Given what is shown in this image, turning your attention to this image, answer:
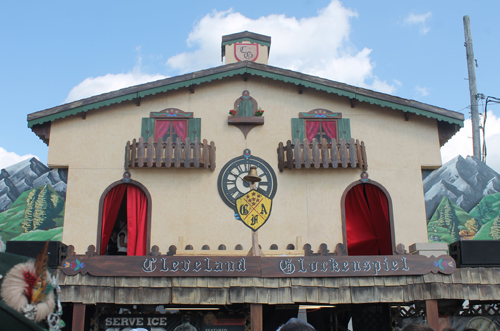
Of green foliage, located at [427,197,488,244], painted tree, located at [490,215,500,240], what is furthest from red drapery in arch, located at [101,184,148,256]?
painted tree, located at [490,215,500,240]

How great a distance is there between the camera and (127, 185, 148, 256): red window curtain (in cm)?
1452

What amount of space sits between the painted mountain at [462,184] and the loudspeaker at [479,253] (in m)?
16.9

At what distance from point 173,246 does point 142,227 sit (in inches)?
46.0

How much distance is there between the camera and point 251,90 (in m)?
15.9

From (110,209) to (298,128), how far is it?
5.92 meters

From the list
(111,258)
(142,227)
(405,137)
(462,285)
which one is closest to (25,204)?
(142,227)

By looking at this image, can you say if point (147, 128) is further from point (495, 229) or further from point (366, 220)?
point (495, 229)

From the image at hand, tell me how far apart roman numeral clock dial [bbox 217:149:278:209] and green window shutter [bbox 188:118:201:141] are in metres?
1.26

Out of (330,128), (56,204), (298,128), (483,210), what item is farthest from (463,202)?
(56,204)

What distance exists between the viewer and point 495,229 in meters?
27.4

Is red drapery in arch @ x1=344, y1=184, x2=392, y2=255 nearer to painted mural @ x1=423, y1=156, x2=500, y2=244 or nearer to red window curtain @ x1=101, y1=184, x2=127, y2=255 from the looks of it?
red window curtain @ x1=101, y1=184, x2=127, y2=255

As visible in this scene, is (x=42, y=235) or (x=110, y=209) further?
(x=42, y=235)

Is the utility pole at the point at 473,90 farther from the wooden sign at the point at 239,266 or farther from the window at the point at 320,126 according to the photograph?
the wooden sign at the point at 239,266

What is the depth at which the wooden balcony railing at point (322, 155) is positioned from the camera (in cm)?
1466
